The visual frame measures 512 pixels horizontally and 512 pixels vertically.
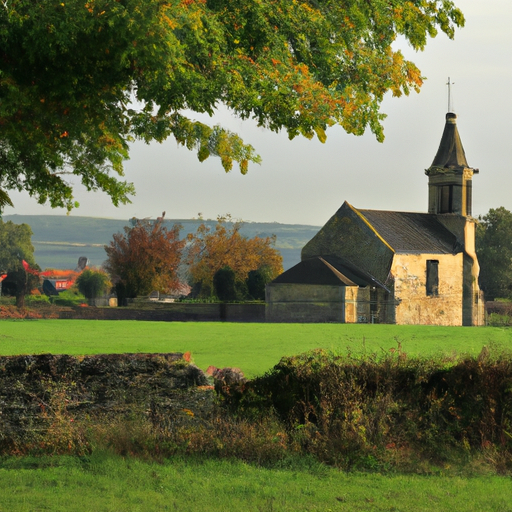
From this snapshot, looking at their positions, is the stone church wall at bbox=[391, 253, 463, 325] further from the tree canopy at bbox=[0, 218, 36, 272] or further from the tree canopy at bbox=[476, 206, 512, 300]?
the tree canopy at bbox=[0, 218, 36, 272]

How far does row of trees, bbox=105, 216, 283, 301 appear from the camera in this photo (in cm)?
7006

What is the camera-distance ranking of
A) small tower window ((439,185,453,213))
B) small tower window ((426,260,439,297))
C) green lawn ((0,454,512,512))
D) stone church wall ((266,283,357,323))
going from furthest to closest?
1. small tower window ((439,185,453,213))
2. small tower window ((426,260,439,297))
3. stone church wall ((266,283,357,323))
4. green lawn ((0,454,512,512))

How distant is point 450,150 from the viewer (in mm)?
74625

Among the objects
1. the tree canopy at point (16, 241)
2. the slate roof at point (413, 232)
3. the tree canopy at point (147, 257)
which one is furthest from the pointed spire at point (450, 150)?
the tree canopy at point (16, 241)

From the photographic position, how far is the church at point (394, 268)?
56375 mm

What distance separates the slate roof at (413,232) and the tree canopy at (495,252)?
16364 millimetres

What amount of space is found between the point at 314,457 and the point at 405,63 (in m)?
5.66

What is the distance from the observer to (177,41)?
8289 mm

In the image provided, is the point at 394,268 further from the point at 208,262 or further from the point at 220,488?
the point at 220,488

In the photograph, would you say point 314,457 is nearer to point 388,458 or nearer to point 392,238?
point 388,458

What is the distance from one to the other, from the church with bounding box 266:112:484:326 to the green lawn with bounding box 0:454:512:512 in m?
46.1

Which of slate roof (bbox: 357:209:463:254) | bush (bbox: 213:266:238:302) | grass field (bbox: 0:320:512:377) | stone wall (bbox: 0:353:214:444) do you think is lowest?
grass field (bbox: 0:320:512:377)

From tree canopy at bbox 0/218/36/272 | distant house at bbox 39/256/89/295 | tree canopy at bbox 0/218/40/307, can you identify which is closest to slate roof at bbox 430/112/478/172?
tree canopy at bbox 0/218/40/307

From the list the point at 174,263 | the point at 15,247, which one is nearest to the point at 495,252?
the point at 174,263
